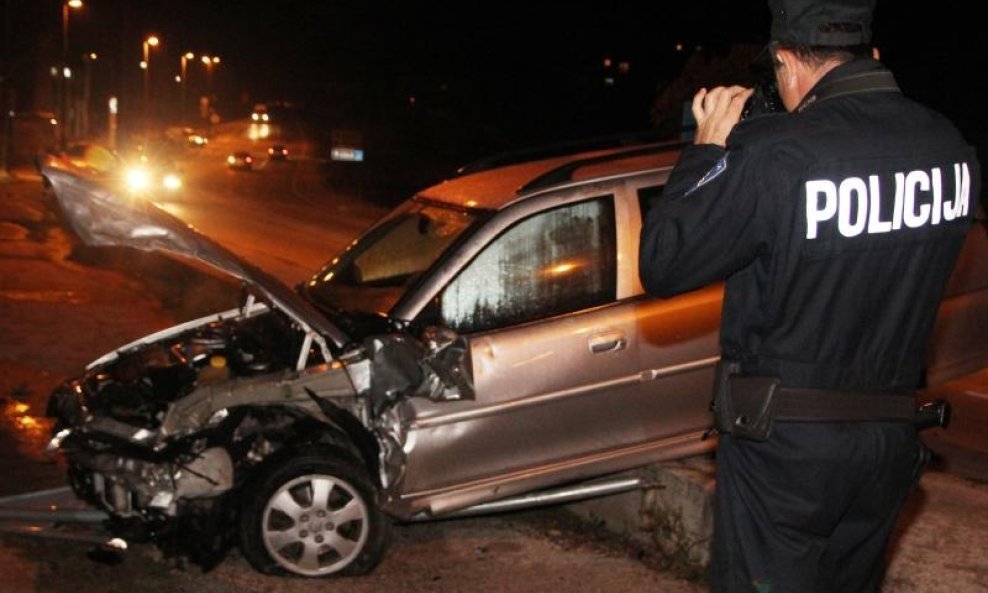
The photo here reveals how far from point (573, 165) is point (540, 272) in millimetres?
610

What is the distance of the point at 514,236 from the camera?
18.6ft

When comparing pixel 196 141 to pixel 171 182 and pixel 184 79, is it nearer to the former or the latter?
pixel 184 79

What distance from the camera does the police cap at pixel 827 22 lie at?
2797mm

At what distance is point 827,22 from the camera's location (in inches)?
111

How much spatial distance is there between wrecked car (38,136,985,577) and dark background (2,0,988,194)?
9.87 metres

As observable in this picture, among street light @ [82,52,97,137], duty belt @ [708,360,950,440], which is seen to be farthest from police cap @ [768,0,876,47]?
street light @ [82,52,97,137]

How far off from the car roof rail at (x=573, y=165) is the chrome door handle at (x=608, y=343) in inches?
29.8

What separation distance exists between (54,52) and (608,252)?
73.2 metres

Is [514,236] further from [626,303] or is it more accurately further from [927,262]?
[927,262]

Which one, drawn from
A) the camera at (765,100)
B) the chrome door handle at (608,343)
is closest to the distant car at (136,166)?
the chrome door handle at (608,343)

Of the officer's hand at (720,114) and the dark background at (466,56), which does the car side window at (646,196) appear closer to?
the officer's hand at (720,114)

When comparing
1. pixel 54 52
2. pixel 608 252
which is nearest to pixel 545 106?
pixel 54 52

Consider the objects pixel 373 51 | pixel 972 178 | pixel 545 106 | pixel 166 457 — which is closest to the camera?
pixel 972 178

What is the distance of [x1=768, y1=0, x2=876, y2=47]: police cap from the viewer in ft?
9.18
